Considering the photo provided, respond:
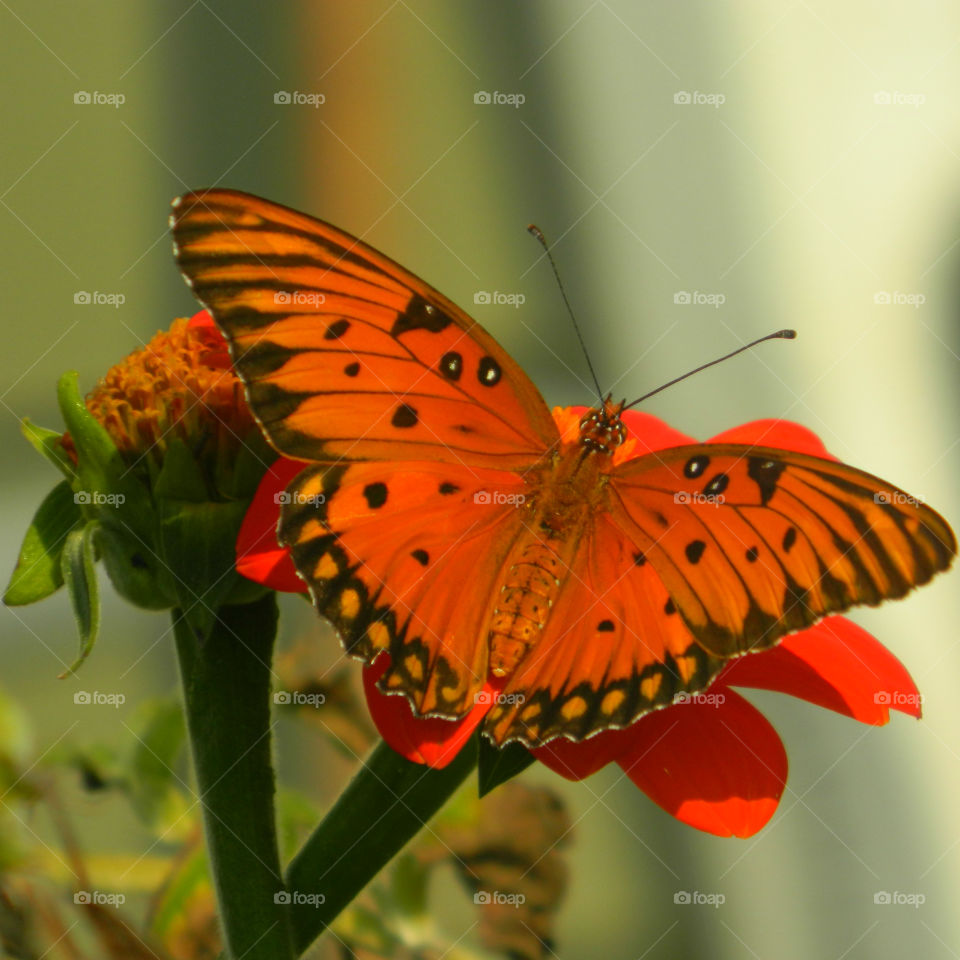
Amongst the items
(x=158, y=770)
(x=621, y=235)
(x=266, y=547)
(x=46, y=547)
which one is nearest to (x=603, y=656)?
(x=266, y=547)

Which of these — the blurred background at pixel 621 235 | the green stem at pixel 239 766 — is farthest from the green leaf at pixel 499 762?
the blurred background at pixel 621 235

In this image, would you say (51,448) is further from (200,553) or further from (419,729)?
(419,729)

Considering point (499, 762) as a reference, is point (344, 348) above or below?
above

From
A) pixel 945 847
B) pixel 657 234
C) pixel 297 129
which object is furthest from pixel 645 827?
pixel 297 129

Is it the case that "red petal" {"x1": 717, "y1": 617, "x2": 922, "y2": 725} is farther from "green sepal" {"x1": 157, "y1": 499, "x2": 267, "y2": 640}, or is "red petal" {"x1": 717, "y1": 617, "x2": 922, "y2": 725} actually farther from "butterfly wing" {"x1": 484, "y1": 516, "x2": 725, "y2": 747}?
"green sepal" {"x1": 157, "y1": 499, "x2": 267, "y2": 640}

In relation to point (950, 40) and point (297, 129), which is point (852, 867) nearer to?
point (950, 40)
